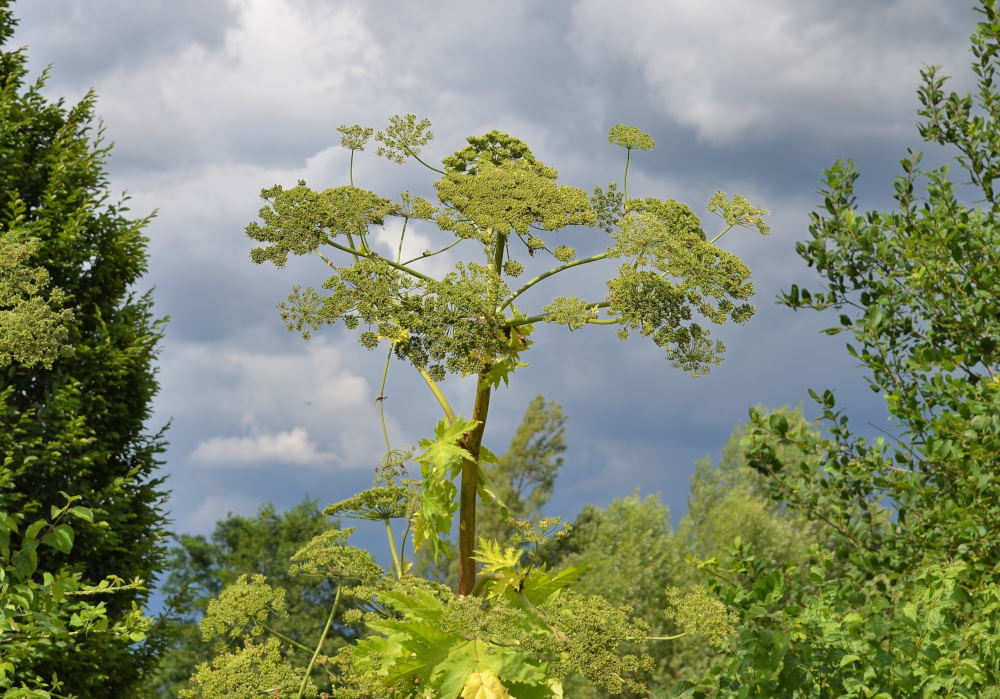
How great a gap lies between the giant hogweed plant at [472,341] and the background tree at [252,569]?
20.1 metres

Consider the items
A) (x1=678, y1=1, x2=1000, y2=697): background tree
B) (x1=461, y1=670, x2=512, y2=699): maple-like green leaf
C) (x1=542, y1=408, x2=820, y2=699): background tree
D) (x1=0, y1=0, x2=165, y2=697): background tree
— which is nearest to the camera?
(x1=678, y1=1, x2=1000, y2=697): background tree

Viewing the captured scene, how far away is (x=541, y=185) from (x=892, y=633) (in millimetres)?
4294

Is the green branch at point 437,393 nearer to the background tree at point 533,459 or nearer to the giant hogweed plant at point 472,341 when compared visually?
the giant hogweed plant at point 472,341

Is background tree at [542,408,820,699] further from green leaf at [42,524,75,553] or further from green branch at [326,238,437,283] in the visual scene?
green leaf at [42,524,75,553]

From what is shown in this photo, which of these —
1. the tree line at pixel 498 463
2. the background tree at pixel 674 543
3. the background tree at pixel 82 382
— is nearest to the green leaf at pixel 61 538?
the tree line at pixel 498 463

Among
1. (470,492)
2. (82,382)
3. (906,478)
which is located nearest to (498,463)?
(470,492)

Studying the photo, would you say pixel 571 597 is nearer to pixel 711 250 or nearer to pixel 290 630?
pixel 711 250

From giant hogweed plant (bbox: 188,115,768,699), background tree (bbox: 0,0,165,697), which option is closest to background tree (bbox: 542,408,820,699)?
background tree (bbox: 0,0,165,697)

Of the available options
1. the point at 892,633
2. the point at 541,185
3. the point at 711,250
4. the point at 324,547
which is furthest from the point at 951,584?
the point at 324,547

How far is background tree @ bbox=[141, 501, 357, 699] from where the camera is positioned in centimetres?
2743

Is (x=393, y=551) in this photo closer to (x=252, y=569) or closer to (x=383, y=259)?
(x=383, y=259)

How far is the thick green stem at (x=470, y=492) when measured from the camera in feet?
23.7

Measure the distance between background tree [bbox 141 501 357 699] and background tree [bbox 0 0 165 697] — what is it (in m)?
14.7

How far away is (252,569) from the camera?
2831cm
